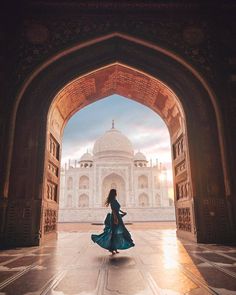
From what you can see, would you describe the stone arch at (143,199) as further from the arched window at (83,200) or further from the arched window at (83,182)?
the arched window at (83,182)

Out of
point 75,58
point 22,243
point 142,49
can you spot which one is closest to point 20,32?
point 75,58

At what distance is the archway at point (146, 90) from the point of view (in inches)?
199

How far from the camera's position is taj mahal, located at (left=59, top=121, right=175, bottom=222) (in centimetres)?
3112

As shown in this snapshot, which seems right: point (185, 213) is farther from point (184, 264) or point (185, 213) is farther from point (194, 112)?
point (184, 264)

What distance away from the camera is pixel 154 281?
7.20 ft

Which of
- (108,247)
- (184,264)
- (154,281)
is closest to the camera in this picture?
(154,281)

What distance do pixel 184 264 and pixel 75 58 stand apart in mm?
5039

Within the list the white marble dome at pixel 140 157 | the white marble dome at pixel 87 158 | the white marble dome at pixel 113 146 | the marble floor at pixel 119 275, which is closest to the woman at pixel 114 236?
the marble floor at pixel 119 275

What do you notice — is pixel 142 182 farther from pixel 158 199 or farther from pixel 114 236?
pixel 114 236

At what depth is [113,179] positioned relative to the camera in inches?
1289

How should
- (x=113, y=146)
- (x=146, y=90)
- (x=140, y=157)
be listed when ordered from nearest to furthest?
(x=146, y=90), (x=113, y=146), (x=140, y=157)

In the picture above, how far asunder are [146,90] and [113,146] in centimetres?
2592

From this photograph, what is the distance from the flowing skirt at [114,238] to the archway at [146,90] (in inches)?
64.5

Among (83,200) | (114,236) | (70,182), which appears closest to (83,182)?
(70,182)
